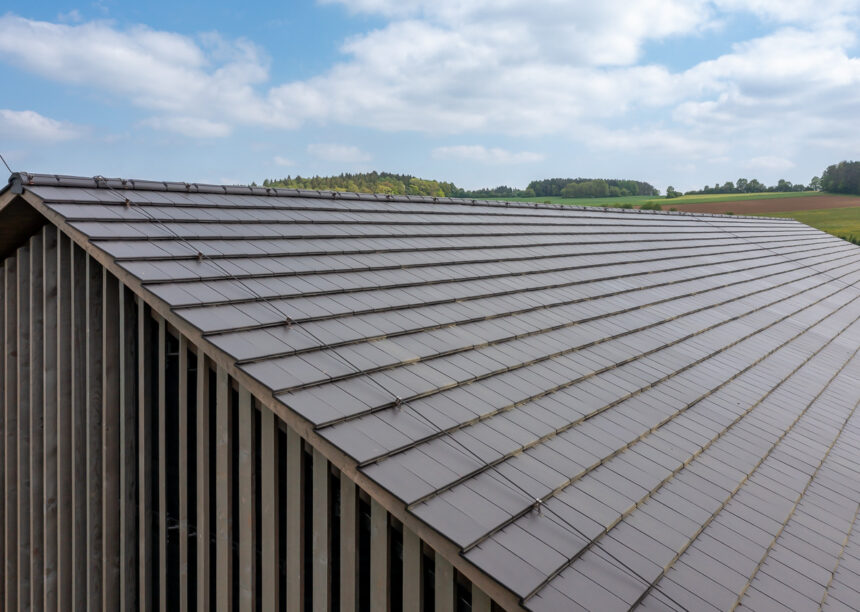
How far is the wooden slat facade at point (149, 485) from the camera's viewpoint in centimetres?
289

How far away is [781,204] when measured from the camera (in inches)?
1982

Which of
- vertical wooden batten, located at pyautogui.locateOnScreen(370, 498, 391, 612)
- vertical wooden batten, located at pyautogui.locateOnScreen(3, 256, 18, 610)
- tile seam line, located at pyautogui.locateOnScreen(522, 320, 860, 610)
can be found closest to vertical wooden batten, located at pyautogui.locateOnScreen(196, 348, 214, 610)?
vertical wooden batten, located at pyautogui.locateOnScreen(370, 498, 391, 612)

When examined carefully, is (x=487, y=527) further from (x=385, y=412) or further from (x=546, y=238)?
(x=546, y=238)

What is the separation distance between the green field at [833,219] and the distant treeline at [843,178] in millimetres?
10838

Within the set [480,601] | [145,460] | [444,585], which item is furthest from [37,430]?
[480,601]

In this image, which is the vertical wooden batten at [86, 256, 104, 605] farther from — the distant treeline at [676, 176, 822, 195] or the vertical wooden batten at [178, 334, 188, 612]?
the distant treeline at [676, 176, 822, 195]

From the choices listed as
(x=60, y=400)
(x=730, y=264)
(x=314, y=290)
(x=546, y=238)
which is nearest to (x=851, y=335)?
(x=730, y=264)

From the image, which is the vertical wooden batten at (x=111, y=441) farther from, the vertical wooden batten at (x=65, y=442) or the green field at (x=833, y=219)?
the green field at (x=833, y=219)

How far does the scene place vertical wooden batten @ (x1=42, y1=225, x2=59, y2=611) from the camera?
466 cm

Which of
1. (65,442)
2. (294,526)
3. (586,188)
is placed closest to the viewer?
(294,526)

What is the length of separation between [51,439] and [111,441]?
106cm

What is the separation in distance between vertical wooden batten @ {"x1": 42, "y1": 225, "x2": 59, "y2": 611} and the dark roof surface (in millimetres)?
1163

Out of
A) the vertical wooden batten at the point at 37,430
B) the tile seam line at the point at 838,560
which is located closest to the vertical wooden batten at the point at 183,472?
the vertical wooden batten at the point at 37,430

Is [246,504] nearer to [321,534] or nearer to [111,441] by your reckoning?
[321,534]
